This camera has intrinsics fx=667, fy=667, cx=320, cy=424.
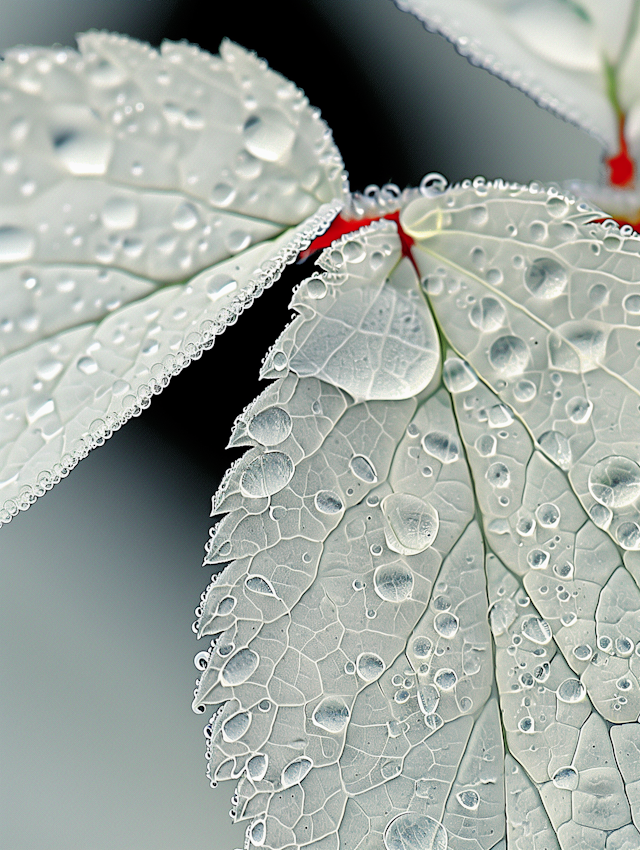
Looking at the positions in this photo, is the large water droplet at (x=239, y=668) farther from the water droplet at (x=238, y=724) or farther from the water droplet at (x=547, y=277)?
the water droplet at (x=547, y=277)

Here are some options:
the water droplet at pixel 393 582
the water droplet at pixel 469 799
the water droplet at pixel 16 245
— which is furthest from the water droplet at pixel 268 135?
the water droplet at pixel 469 799

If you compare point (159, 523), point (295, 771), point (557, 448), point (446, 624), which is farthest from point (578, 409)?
point (159, 523)

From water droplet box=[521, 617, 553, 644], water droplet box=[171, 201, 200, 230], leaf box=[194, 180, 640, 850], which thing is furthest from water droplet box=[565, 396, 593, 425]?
water droplet box=[171, 201, 200, 230]

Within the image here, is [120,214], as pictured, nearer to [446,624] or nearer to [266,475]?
[266,475]

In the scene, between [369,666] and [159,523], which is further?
[159,523]

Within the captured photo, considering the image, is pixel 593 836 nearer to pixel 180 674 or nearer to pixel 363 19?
pixel 180 674

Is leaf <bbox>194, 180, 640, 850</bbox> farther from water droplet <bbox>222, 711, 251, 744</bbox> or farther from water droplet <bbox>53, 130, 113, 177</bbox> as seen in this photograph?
water droplet <bbox>53, 130, 113, 177</bbox>

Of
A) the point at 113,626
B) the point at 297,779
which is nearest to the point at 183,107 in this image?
the point at 297,779
